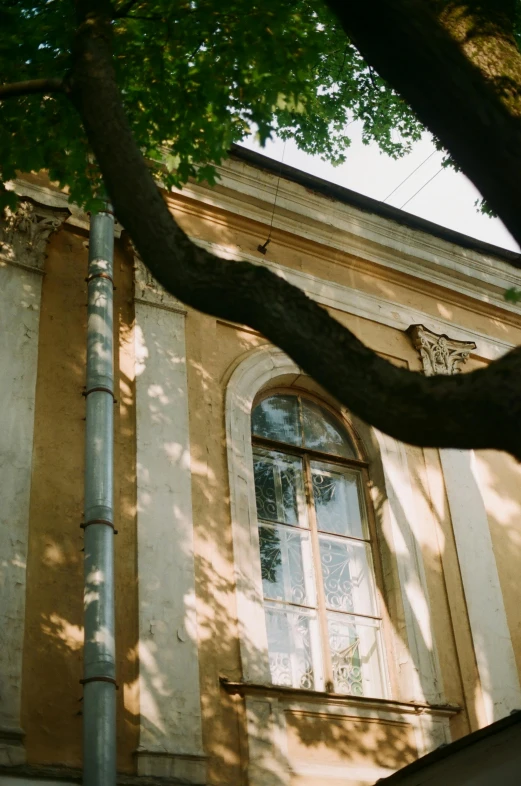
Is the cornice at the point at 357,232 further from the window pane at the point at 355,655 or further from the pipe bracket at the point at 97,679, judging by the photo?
the pipe bracket at the point at 97,679

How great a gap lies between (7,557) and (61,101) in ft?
9.32

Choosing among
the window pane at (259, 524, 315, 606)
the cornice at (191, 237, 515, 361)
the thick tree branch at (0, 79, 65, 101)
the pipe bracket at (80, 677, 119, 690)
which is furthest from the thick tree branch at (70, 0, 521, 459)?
the cornice at (191, 237, 515, 361)

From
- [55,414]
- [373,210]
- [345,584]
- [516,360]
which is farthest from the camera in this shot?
[373,210]

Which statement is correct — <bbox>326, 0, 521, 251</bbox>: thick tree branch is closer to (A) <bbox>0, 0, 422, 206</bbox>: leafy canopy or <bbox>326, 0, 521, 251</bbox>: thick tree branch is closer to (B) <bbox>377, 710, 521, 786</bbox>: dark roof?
(A) <bbox>0, 0, 422, 206</bbox>: leafy canopy

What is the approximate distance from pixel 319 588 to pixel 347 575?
0.38 metres

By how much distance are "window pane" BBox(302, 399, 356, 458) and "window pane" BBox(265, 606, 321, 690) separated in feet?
5.26

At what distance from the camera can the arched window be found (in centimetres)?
778

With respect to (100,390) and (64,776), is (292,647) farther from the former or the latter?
(100,390)

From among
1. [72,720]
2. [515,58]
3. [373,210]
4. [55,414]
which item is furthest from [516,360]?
[373,210]

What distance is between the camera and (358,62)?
885 centimetres

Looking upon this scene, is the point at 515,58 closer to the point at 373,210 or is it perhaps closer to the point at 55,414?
the point at 55,414

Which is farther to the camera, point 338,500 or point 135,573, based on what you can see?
point 338,500

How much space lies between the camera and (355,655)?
7973 millimetres

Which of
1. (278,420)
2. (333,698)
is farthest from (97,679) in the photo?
(278,420)
